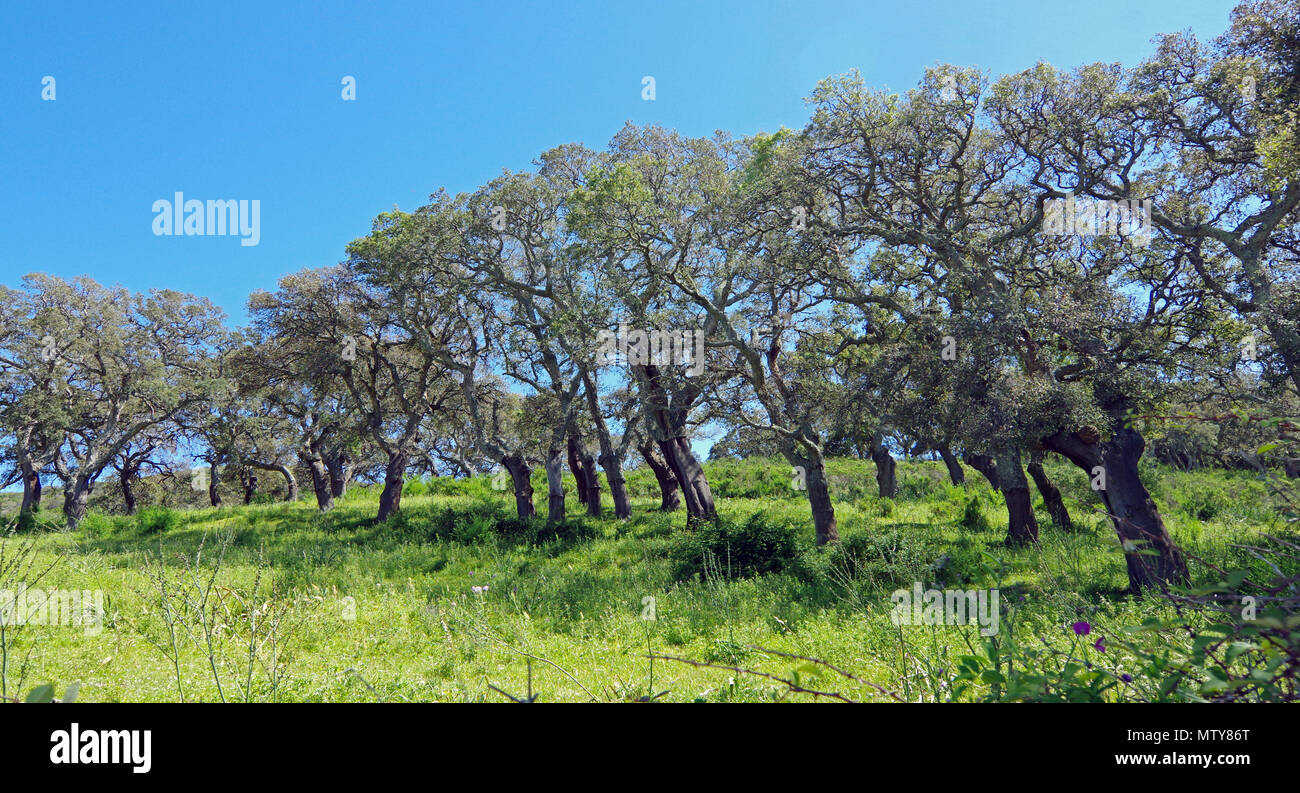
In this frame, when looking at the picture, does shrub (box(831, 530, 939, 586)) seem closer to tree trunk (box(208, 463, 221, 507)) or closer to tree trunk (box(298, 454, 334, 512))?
tree trunk (box(298, 454, 334, 512))

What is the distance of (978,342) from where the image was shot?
11391 millimetres

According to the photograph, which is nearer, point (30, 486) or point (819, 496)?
point (819, 496)

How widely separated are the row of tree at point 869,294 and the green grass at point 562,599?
1690mm

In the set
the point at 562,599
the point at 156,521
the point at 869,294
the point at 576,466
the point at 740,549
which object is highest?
the point at 869,294

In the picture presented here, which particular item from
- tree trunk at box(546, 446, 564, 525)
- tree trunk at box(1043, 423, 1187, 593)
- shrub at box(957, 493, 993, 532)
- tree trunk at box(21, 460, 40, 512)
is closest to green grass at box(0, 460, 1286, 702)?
shrub at box(957, 493, 993, 532)

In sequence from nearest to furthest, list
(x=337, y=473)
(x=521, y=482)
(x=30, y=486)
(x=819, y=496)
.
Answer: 1. (x=819, y=496)
2. (x=521, y=482)
3. (x=30, y=486)
4. (x=337, y=473)

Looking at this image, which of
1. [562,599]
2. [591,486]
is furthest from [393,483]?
[562,599]

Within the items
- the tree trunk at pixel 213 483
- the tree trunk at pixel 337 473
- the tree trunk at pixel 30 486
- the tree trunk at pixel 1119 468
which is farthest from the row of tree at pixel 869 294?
the tree trunk at pixel 213 483

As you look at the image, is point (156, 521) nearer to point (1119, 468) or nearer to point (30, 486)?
point (30, 486)

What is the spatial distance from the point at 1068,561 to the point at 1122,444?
2444mm

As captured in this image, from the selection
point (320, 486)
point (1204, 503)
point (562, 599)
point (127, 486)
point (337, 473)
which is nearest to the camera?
point (562, 599)

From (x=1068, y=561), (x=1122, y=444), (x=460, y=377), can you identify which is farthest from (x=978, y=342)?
(x=460, y=377)

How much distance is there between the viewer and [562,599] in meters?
11.0

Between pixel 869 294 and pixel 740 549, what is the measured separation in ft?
24.1
